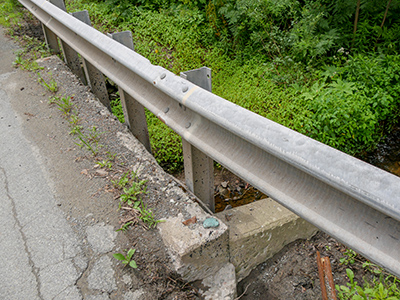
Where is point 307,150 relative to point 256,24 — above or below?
above

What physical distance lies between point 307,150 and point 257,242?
52.5 inches

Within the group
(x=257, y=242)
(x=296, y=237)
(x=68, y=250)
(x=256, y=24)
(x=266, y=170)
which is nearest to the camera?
(x=266, y=170)

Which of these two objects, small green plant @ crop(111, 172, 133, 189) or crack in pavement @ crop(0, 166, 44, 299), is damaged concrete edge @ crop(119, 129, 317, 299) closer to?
small green plant @ crop(111, 172, 133, 189)

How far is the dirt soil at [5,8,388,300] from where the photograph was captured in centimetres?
195

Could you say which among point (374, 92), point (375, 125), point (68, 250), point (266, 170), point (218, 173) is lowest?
point (218, 173)

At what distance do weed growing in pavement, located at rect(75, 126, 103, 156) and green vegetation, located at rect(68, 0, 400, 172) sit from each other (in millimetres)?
1664

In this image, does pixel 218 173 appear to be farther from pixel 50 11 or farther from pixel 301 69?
pixel 50 11

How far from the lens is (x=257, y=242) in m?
2.47

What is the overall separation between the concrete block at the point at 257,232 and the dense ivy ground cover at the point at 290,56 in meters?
2.02

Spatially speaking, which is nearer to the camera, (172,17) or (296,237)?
(296,237)

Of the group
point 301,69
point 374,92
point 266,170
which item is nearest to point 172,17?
point 301,69

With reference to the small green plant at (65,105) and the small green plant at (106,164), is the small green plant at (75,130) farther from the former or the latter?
the small green plant at (106,164)

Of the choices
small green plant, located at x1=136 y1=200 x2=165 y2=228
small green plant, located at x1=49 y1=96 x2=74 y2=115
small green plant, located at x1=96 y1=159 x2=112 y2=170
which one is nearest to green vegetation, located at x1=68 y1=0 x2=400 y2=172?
small green plant, located at x1=49 y1=96 x2=74 y2=115

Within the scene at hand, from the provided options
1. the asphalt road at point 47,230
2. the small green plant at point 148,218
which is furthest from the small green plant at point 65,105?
the small green plant at point 148,218
